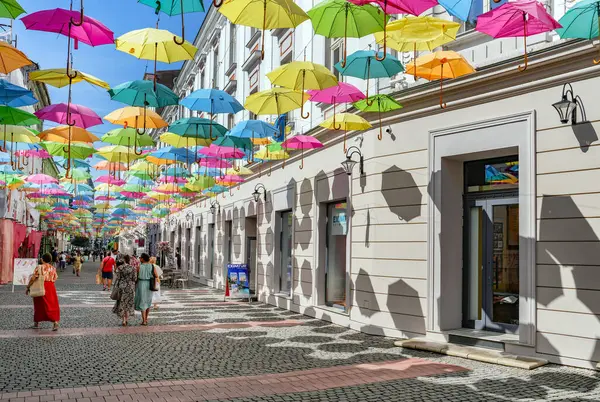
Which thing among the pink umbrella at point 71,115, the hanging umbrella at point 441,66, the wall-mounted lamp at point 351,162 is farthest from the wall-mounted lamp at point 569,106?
the pink umbrella at point 71,115

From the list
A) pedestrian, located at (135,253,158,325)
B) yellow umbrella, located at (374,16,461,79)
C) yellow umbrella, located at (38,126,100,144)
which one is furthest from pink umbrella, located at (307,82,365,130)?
yellow umbrella, located at (38,126,100,144)

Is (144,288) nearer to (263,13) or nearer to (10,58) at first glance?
(10,58)

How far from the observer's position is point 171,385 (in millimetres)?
7598

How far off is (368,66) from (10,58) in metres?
6.12

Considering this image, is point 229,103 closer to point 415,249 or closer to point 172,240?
point 415,249

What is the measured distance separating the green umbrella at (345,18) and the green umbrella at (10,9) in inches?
168

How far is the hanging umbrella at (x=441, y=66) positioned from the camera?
9.74 metres

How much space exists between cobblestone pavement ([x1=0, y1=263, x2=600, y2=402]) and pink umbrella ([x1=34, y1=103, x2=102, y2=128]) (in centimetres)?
485

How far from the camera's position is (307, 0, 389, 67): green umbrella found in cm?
891

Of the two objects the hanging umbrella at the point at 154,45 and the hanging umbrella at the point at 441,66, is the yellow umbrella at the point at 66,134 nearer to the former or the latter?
the hanging umbrella at the point at 154,45

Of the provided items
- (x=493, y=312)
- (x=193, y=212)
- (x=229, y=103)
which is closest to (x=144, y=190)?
(x=193, y=212)

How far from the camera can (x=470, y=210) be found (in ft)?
37.9

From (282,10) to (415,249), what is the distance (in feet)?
19.0

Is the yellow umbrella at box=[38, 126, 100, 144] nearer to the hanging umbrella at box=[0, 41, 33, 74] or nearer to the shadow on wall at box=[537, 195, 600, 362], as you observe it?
the hanging umbrella at box=[0, 41, 33, 74]
